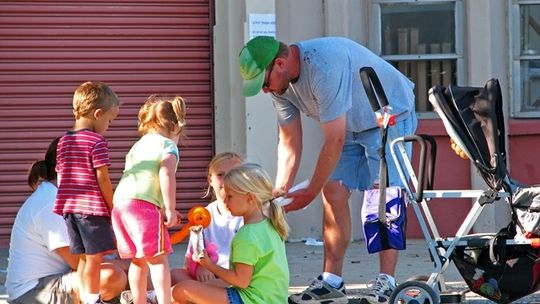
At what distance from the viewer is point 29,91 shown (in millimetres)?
9617

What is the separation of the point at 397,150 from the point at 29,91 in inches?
165

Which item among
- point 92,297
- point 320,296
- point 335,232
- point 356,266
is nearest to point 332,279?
point 320,296

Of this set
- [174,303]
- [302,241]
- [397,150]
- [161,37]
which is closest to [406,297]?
[397,150]

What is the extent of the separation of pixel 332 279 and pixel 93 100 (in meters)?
1.71

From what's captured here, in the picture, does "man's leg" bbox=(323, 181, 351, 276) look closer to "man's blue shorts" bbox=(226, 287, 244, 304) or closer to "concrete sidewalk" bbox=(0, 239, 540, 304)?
"concrete sidewalk" bbox=(0, 239, 540, 304)

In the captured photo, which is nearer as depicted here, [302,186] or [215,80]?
[302,186]

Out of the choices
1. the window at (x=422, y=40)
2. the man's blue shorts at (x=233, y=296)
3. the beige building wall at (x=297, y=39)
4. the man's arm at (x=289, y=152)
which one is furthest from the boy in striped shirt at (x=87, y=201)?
the window at (x=422, y=40)

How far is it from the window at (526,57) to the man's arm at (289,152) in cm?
348

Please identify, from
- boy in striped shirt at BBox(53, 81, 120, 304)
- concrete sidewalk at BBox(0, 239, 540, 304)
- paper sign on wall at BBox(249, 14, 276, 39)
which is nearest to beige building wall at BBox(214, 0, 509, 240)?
paper sign on wall at BBox(249, 14, 276, 39)

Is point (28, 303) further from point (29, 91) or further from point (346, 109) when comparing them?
point (29, 91)

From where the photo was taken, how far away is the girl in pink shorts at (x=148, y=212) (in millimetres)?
6016

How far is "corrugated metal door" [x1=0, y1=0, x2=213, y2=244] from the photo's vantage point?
31.5ft

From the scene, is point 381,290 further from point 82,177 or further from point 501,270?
point 82,177

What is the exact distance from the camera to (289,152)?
6855 millimetres
